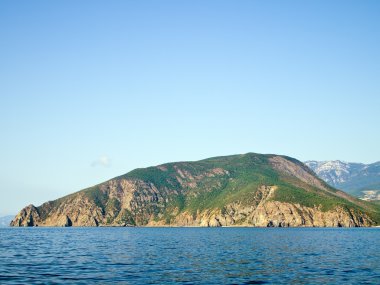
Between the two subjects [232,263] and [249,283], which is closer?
[249,283]

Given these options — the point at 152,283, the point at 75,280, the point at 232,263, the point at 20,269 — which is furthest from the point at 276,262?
the point at 20,269

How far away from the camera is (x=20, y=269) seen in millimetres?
64312

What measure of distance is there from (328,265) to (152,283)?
1317 inches

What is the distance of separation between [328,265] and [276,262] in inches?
340

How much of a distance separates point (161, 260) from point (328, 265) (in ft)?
94.7

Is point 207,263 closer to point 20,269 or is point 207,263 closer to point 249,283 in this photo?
point 249,283

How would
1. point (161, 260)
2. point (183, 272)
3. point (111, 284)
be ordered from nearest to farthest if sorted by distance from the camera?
point (111, 284) < point (183, 272) < point (161, 260)


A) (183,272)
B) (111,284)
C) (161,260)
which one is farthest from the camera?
(161,260)

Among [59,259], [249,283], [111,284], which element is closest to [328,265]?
[249,283]

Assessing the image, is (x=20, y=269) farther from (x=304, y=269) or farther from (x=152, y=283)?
(x=304, y=269)

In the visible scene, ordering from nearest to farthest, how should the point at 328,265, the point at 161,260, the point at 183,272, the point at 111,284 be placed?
1. the point at 111,284
2. the point at 183,272
3. the point at 328,265
4. the point at 161,260

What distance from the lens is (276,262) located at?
75438mm

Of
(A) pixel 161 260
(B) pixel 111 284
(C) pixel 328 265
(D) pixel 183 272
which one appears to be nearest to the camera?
(B) pixel 111 284

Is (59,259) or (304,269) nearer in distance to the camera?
(304,269)
